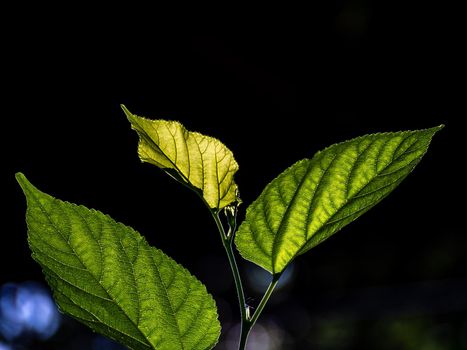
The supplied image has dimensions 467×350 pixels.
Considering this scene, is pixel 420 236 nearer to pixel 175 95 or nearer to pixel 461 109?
pixel 461 109

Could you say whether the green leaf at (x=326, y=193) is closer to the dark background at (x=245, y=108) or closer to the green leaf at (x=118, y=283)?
the green leaf at (x=118, y=283)

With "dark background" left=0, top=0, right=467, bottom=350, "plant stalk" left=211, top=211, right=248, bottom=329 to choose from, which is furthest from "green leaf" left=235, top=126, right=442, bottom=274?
"dark background" left=0, top=0, right=467, bottom=350

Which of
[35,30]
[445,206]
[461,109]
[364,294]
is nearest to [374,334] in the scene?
[364,294]

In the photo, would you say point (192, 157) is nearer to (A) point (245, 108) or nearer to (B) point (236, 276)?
(B) point (236, 276)

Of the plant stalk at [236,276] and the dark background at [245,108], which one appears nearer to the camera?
the plant stalk at [236,276]

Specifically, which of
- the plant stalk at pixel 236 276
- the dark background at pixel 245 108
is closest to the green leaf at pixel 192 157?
the plant stalk at pixel 236 276

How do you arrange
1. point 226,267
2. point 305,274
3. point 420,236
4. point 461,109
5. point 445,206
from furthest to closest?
point 226,267, point 305,274, point 420,236, point 445,206, point 461,109

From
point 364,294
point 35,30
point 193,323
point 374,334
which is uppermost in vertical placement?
point 35,30
